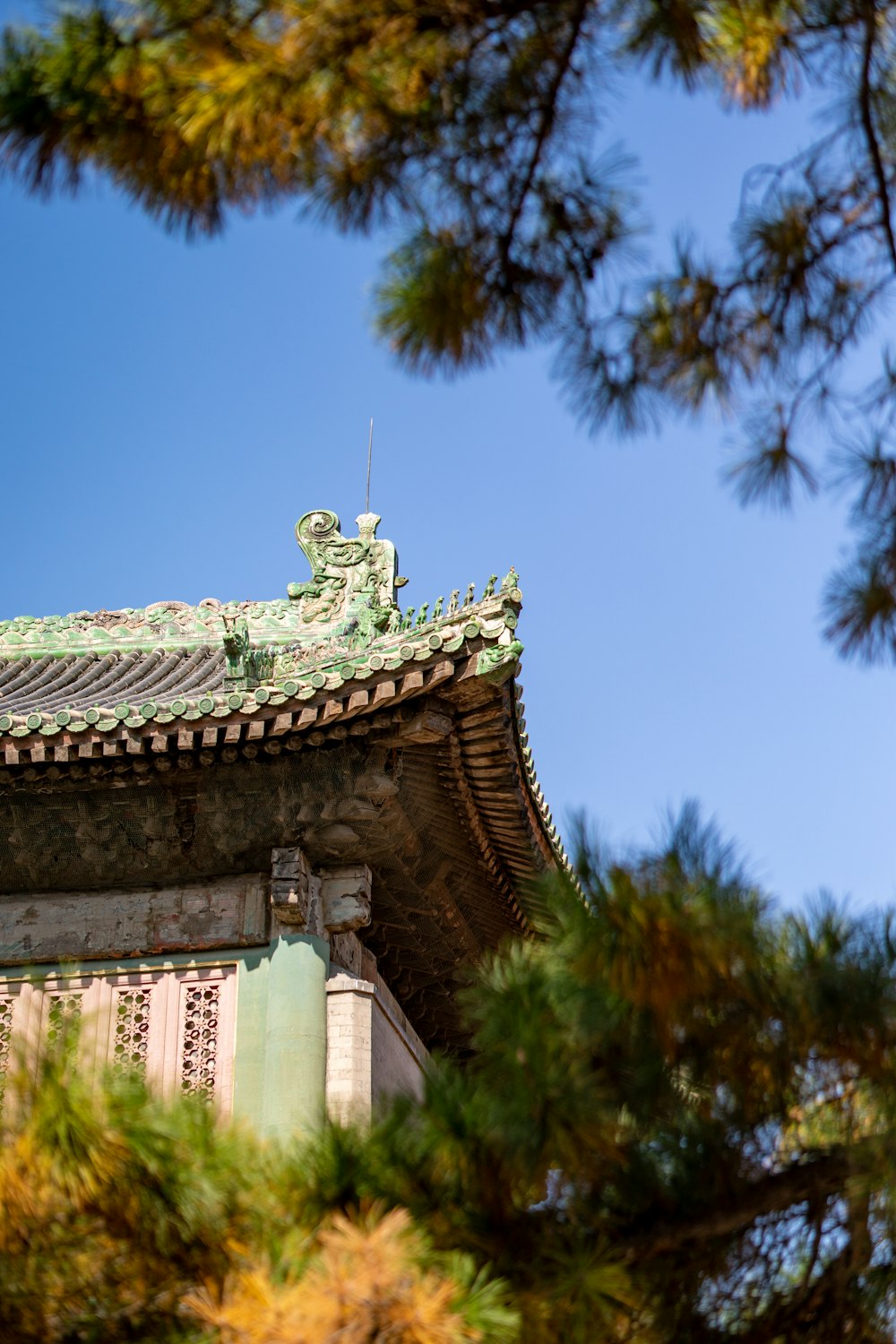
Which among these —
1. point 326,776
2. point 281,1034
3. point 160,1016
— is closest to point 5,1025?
point 160,1016

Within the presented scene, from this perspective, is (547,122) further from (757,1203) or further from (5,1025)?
(5,1025)

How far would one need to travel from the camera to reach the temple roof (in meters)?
8.38

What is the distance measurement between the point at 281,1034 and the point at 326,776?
4.51 feet

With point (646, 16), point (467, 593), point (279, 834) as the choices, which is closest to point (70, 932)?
point (279, 834)

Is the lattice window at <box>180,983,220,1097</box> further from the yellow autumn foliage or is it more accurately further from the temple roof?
the yellow autumn foliage

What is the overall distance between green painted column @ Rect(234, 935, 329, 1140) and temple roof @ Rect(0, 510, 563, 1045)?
591 mm

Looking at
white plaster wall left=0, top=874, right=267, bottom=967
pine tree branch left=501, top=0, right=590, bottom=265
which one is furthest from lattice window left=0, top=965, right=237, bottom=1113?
pine tree branch left=501, top=0, right=590, bottom=265

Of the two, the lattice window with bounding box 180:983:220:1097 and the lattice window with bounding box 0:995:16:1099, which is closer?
the lattice window with bounding box 180:983:220:1097

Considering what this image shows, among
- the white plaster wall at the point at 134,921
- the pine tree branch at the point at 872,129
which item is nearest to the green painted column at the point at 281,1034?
the white plaster wall at the point at 134,921

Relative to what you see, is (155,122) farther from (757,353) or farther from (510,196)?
(757,353)

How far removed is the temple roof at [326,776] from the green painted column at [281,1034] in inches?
23.3

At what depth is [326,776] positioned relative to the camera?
29.1ft

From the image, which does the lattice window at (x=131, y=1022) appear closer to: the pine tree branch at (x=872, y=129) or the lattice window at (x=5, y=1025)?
the lattice window at (x=5, y=1025)

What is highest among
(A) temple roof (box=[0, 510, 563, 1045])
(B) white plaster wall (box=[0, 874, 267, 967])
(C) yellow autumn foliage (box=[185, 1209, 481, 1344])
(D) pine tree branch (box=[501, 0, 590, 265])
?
(D) pine tree branch (box=[501, 0, 590, 265])
